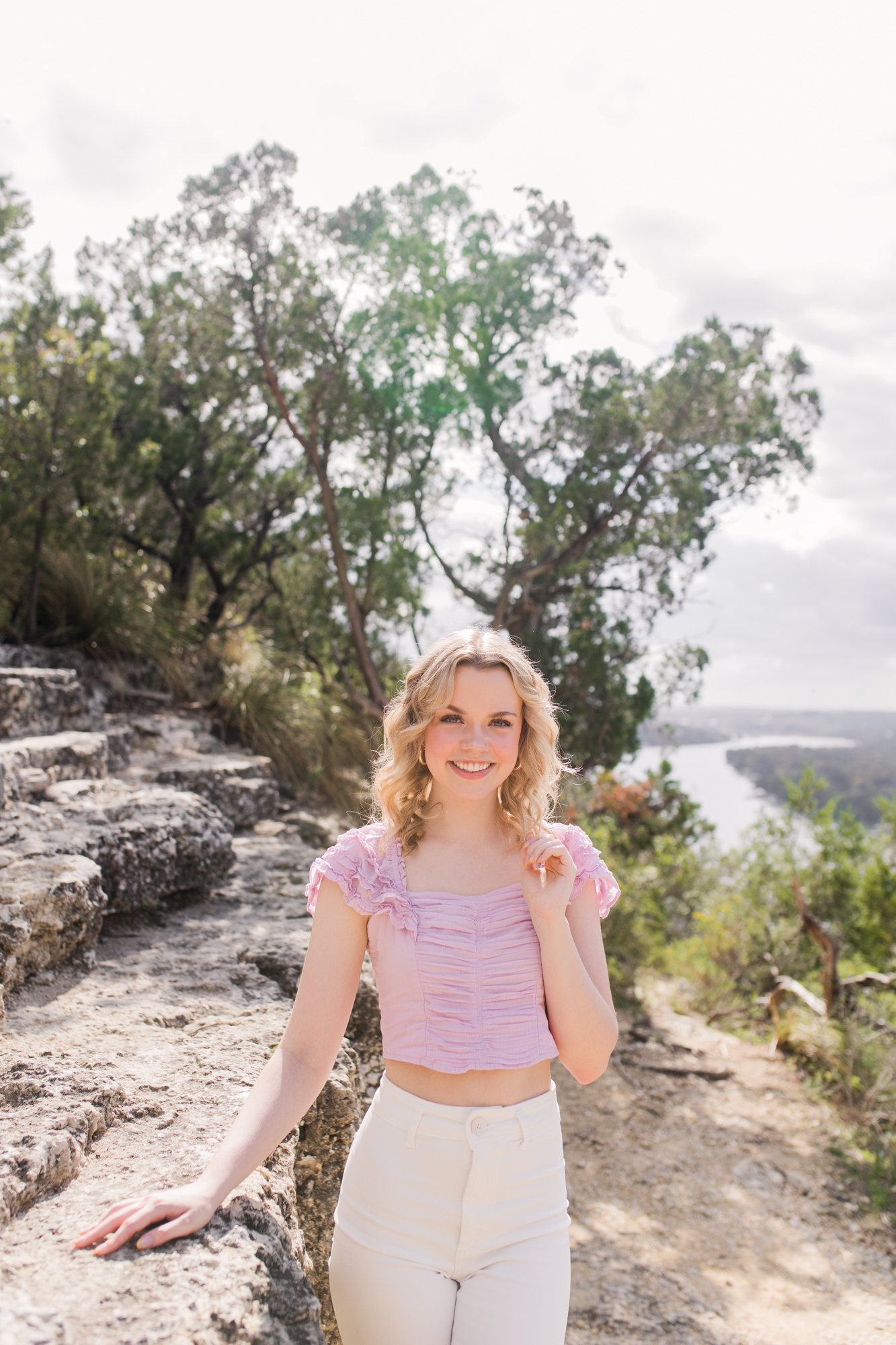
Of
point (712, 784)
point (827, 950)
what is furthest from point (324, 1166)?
→ point (712, 784)

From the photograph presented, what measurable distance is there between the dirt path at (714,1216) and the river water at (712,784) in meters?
2.86

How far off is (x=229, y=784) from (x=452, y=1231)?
3.25m

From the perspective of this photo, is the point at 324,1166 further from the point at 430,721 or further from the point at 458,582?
the point at 458,582

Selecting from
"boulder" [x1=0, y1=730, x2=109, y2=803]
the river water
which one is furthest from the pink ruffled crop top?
the river water

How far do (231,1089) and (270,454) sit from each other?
7358mm

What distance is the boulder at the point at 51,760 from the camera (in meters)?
3.28

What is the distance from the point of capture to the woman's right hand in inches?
50.5

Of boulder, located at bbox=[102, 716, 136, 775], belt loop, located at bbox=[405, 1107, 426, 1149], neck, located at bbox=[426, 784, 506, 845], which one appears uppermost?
neck, located at bbox=[426, 784, 506, 845]

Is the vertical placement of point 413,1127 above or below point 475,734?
below

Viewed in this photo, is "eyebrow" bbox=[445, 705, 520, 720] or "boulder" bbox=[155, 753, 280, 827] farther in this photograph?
"boulder" bbox=[155, 753, 280, 827]

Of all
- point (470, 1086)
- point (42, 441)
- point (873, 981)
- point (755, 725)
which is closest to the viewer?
point (470, 1086)

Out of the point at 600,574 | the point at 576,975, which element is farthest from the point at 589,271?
the point at 576,975

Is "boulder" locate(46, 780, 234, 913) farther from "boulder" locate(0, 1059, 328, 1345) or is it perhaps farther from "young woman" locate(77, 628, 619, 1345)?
"young woman" locate(77, 628, 619, 1345)

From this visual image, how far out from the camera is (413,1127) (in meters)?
1.54
